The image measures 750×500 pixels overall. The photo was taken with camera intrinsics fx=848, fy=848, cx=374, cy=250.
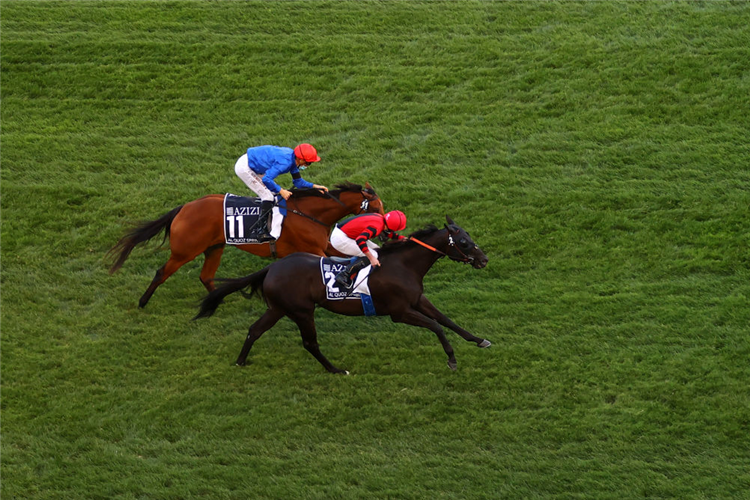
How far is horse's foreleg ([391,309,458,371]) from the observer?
328 inches

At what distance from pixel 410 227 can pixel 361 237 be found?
2.65 metres

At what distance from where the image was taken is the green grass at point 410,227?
7.76 meters

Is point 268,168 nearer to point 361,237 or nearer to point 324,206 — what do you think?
point 324,206

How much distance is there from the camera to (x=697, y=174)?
11641 millimetres

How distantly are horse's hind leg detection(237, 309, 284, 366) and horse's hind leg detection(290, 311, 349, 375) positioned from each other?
18cm

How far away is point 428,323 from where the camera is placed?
8.34 meters

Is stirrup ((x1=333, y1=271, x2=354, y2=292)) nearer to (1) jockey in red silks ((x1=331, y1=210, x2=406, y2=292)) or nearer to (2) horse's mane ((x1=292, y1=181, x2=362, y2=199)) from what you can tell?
(1) jockey in red silks ((x1=331, y1=210, x2=406, y2=292))

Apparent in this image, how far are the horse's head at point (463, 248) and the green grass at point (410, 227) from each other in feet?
3.70

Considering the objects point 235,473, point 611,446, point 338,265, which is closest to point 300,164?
point 338,265

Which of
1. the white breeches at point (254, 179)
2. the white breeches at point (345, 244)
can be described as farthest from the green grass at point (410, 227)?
the white breeches at point (254, 179)

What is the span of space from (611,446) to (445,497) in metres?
1.65

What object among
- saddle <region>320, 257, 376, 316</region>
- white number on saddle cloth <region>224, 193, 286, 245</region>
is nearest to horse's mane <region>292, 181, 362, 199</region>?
white number on saddle cloth <region>224, 193, 286, 245</region>

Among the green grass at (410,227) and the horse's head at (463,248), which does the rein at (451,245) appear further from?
the green grass at (410,227)

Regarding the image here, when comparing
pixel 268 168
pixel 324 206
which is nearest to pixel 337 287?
Answer: pixel 324 206
